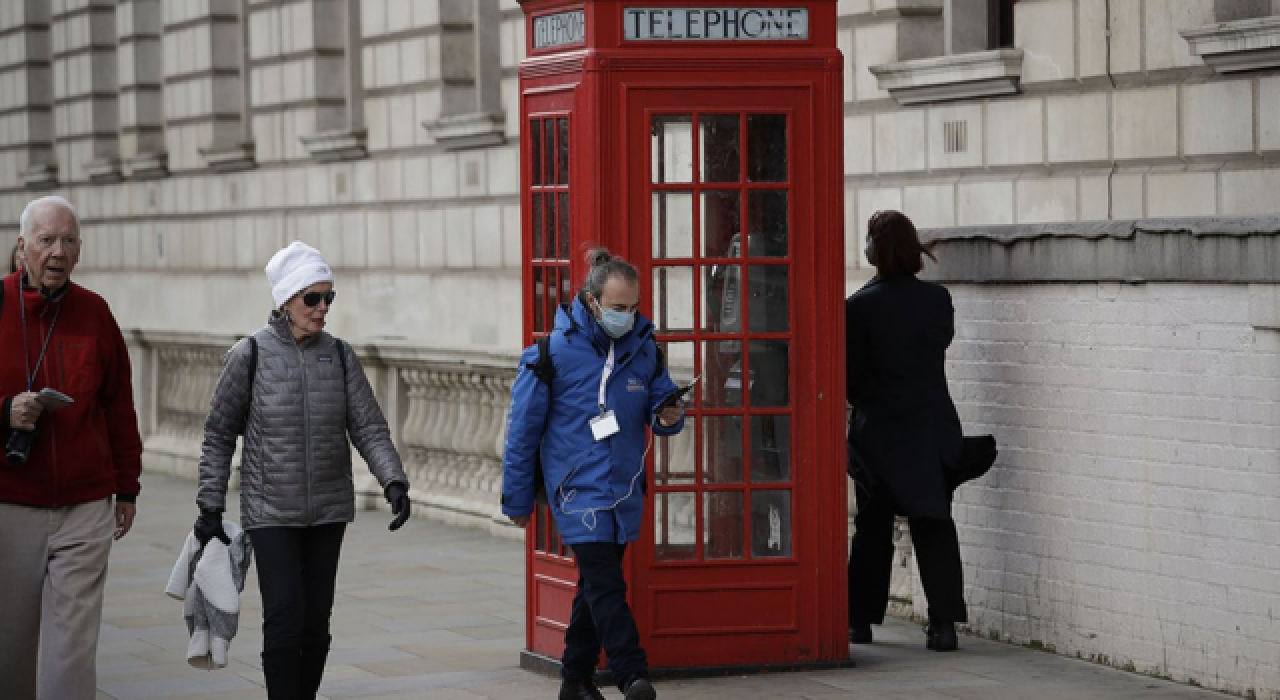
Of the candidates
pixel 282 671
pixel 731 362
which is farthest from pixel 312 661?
pixel 731 362

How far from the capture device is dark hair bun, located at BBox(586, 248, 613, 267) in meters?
7.91

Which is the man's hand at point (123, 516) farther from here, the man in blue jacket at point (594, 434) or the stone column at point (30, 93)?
the stone column at point (30, 93)

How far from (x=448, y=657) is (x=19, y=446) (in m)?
2.94

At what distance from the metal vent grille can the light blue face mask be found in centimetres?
460

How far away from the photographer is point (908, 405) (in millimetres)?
9344

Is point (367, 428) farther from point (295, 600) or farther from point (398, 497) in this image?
point (295, 600)

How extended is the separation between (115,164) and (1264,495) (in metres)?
19.6

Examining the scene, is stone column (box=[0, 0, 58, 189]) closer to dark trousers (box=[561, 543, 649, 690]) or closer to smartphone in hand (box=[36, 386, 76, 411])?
dark trousers (box=[561, 543, 649, 690])

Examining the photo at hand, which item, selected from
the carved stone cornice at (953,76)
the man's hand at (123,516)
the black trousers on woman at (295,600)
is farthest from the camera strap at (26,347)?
the carved stone cornice at (953,76)

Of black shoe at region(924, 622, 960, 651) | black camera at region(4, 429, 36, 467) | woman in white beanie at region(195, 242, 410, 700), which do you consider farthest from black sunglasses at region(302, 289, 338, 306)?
black shoe at region(924, 622, 960, 651)

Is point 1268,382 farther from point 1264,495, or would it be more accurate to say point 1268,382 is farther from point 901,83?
point 901,83

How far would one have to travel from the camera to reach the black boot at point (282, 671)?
7.54 m

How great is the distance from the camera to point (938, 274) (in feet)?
33.2

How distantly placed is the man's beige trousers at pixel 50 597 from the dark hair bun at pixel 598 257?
5.77 ft
